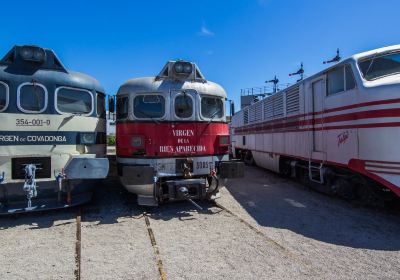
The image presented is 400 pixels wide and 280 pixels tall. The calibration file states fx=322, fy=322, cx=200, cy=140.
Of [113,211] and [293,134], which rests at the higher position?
[293,134]

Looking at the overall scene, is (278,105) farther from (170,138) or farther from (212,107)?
(170,138)

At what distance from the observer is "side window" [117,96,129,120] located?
23.4 ft

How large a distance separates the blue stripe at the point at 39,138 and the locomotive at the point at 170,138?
1059mm

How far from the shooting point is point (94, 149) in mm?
7125

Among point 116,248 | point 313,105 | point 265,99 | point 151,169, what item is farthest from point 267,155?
point 116,248

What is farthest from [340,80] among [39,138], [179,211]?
[39,138]

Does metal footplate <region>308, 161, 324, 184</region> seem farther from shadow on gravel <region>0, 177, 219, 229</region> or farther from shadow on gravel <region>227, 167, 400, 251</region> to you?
shadow on gravel <region>0, 177, 219, 229</region>

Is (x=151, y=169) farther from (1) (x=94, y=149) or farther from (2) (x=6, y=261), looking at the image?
(2) (x=6, y=261)

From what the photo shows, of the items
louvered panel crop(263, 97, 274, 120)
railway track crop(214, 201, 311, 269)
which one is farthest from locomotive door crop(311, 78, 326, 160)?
louvered panel crop(263, 97, 274, 120)

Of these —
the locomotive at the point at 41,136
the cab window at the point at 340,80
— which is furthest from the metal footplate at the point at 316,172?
the locomotive at the point at 41,136

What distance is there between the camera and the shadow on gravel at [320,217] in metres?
5.27

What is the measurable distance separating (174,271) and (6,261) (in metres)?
2.33

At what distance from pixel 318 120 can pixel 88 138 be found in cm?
555

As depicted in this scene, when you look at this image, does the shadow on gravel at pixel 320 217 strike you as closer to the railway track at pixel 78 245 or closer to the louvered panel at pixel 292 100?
the louvered panel at pixel 292 100
